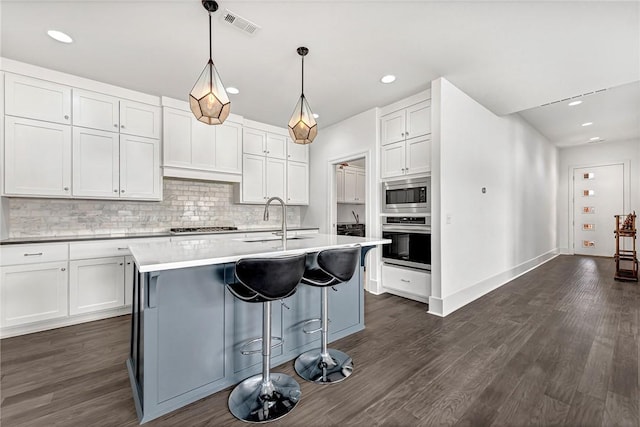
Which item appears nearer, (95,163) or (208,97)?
(208,97)

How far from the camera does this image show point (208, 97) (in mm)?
1904

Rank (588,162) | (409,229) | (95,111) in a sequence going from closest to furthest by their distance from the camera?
(95,111) < (409,229) < (588,162)

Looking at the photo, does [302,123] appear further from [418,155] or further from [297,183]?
[297,183]

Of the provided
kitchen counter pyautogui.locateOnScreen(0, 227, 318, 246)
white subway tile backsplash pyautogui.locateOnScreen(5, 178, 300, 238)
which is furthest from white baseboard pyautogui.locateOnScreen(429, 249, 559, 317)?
white subway tile backsplash pyautogui.locateOnScreen(5, 178, 300, 238)

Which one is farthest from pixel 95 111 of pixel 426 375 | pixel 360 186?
pixel 360 186

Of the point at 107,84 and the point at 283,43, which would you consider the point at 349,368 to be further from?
the point at 107,84

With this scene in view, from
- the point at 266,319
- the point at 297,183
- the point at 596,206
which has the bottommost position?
the point at 266,319

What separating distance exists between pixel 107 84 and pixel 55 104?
0.57m

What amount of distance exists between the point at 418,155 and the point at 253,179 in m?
2.64

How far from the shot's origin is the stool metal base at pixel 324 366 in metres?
1.86

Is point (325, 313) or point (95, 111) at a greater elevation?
point (95, 111)

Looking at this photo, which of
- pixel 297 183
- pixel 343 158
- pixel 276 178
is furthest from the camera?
pixel 297 183

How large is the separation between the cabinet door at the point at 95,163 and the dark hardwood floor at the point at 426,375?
151 centimetres

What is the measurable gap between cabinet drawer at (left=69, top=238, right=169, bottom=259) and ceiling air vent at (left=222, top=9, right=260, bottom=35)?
257 centimetres
